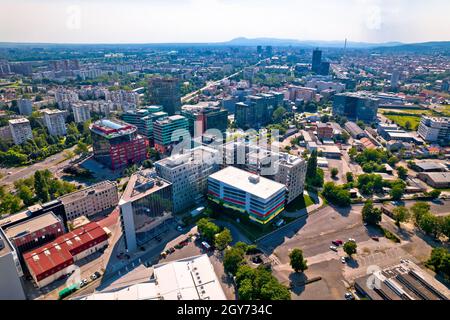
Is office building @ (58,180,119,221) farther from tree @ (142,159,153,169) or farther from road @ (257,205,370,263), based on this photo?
road @ (257,205,370,263)

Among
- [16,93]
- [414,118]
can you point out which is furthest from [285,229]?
[16,93]

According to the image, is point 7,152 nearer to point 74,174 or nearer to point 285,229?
point 74,174

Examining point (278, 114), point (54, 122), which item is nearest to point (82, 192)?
point (54, 122)

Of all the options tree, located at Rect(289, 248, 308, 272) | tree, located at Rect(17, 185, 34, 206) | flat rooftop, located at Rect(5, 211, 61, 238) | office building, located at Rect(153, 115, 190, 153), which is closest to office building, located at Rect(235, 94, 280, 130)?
office building, located at Rect(153, 115, 190, 153)

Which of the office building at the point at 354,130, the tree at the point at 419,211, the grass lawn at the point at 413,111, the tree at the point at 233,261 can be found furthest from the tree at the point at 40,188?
the grass lawn at the point at 413,111

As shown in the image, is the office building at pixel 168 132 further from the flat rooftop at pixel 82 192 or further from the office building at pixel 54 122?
the office building at pixel 54 122

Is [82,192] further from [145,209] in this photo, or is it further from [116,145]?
[116,145]
